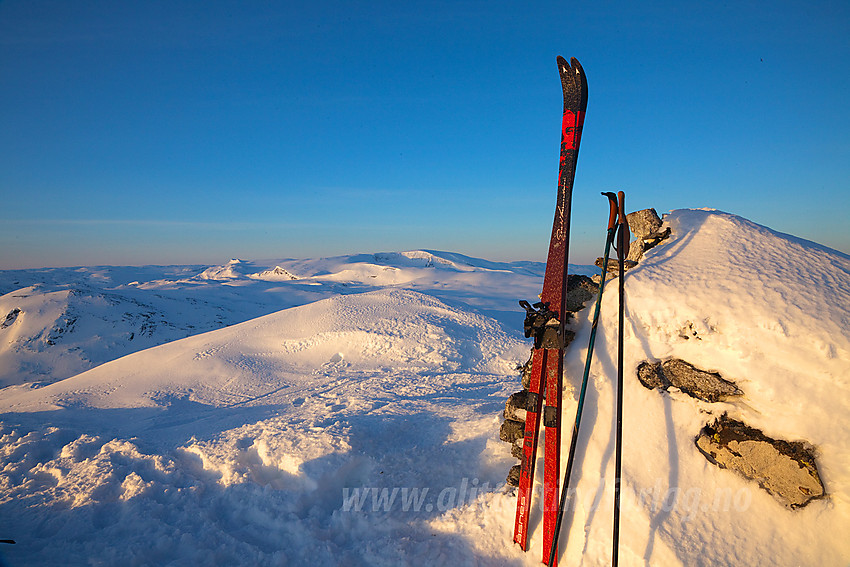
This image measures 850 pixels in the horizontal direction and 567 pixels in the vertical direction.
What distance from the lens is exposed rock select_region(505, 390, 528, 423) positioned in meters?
4.24

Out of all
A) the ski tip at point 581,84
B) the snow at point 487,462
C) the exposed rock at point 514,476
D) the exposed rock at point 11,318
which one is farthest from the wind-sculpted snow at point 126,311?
the ski tip at point 581,84

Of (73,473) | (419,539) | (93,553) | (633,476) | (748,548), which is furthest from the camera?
(73,473)

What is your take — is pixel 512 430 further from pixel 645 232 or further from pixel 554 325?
pixel 645 232

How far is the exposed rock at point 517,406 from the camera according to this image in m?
4.24

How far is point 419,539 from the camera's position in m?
3.80

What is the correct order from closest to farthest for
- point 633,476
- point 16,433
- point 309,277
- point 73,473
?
point 633,476
point 73,473
point 16,433
point 309,277

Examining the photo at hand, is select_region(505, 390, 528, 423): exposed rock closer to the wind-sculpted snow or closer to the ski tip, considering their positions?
the ski tip

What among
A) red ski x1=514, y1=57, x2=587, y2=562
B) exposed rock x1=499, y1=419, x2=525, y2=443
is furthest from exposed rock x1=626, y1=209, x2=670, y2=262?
exposed rock x1=499, y1=419, x2=525, y2=443

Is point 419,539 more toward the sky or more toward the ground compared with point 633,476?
more toward the ground

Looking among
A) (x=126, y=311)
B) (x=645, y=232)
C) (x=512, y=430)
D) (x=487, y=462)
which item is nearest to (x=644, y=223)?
(x=645, y=232)

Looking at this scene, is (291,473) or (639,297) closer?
(639,297)

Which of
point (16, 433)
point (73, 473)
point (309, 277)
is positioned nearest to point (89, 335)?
point (16, 433)

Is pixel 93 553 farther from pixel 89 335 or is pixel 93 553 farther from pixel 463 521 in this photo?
pixel 89 335

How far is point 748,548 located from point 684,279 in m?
2.07
